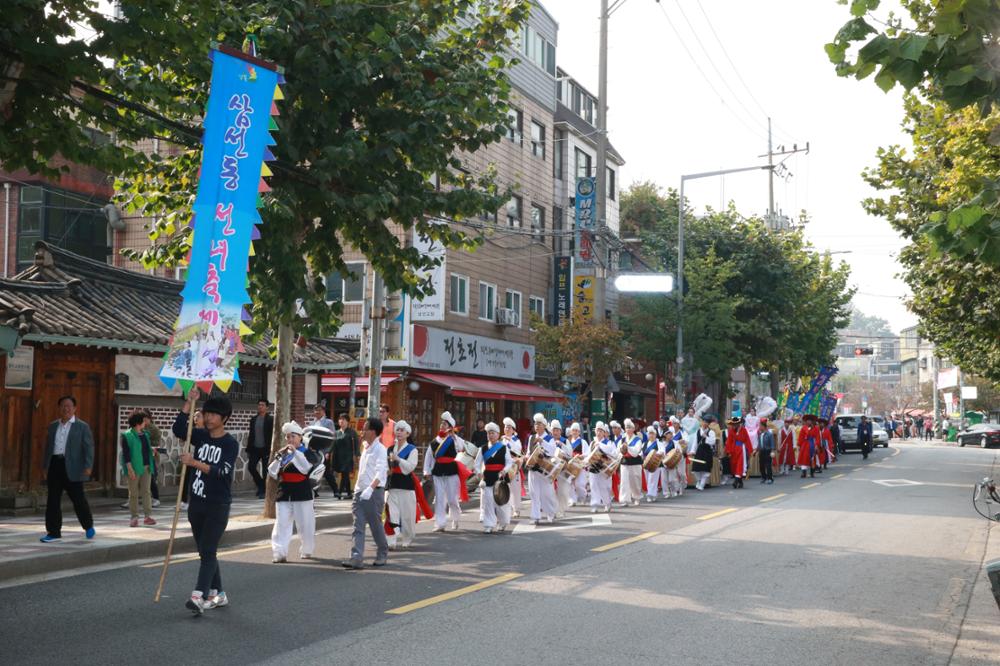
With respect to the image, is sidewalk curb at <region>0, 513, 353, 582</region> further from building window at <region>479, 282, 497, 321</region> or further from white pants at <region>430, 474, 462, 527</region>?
building window at <region>479, 282, 497, 321</region>

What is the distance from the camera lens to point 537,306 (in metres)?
37.0

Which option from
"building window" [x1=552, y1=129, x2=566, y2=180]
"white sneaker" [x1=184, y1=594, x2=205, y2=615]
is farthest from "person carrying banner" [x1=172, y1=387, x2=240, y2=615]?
"building window" [x1=552, y1=129, x2=566, y2=180]

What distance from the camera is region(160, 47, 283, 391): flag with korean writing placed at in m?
11.0

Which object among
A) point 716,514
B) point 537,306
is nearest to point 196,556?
point 716,514

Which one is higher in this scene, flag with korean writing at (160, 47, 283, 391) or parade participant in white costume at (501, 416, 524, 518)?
flag with korean writing at (160, 47, 283, 391)

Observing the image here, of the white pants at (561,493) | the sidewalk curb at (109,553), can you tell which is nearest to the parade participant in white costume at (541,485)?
the white pants at (561,493)

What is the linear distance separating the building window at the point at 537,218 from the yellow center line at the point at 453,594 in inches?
1030

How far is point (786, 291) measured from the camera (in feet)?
143

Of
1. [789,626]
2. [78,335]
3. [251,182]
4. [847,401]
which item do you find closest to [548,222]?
[78,335]

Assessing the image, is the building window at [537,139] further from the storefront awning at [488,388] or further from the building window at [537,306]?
the storefront awning at [488,388]

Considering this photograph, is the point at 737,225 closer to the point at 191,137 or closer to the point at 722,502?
the point at 722,502

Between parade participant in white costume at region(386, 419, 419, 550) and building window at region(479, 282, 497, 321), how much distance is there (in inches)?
766

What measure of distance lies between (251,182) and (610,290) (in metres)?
32.8

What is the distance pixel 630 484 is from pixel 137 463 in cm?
1064
